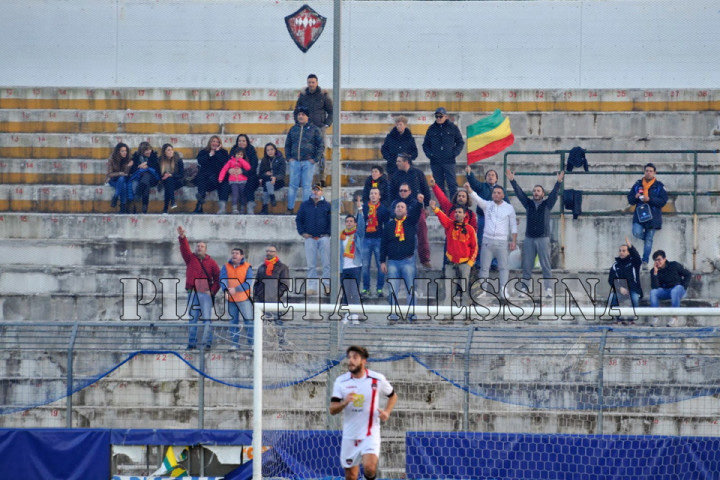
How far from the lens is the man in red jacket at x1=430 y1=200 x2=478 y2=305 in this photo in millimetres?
15680

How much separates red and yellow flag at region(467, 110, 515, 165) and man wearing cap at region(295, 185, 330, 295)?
2971 mm

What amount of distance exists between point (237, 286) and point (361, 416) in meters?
5.27

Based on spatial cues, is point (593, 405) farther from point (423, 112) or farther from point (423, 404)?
point (423, 112)

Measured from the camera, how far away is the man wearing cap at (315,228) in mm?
16125

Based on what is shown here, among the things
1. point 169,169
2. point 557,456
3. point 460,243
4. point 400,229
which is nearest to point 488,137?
point 460,243

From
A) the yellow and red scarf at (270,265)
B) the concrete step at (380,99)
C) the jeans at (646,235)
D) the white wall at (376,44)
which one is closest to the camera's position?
the yellow and red scarf at (270,265)

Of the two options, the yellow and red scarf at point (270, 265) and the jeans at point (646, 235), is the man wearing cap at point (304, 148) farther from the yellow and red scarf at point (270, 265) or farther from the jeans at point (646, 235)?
the jeans at point (646, 235)

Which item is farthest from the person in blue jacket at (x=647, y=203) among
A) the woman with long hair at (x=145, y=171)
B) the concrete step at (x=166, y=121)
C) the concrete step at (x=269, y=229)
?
the woman with long hair at (x=145, y=171)

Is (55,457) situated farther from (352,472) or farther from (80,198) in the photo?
(80,198)

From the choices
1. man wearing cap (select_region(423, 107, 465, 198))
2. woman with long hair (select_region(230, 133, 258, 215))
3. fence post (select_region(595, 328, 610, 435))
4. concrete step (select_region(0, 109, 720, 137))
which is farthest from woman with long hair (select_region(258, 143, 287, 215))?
fence post (select_region(595, 328, 610, 435))

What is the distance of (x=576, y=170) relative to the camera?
63.5 feet

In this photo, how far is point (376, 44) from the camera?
71.2 feet

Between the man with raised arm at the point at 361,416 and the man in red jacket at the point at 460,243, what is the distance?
566 centimetres

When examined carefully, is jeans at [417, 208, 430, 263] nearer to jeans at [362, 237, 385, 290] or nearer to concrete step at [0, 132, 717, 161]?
jeans at [362, 237, 385, 290]
